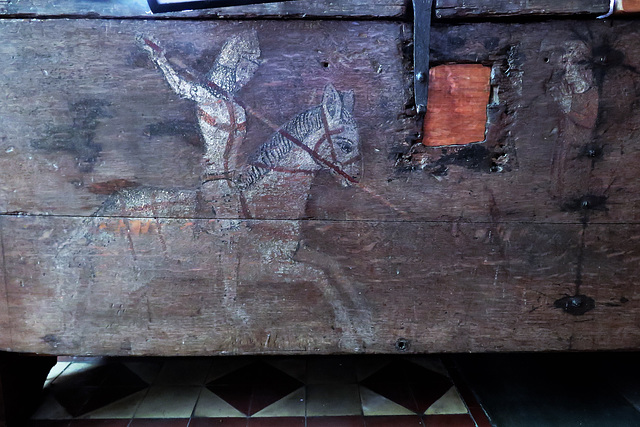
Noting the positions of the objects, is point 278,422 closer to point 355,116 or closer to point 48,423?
point 48,423

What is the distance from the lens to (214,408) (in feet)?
5.59

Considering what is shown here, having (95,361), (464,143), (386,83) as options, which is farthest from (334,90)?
(95,361)

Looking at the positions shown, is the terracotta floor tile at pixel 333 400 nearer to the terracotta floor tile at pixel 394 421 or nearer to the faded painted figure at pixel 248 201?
the terracotta floor tile at pixel 394 421

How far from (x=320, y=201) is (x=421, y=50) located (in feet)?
2.23

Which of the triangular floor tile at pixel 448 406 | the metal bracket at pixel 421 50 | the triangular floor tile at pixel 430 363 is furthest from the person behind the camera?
the triangular floor tile at pixel 430 363

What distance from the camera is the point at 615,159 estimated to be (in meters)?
1.42

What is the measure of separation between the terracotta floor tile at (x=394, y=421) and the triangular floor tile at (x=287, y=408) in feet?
1.02

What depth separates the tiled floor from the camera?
1638mm

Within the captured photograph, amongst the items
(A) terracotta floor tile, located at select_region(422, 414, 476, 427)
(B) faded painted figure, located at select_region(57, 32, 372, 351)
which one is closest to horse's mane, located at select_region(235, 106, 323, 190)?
(B) faded painted figure, located at select_region(57, 32, 372, 351)

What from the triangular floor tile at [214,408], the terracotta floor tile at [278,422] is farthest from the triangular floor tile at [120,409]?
the terracotta floor tile at [278,422]

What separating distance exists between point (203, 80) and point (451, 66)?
0.95 m

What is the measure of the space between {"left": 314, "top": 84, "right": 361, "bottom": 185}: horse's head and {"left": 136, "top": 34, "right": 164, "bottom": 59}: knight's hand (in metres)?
0.65

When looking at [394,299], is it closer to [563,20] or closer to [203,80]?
[203,80]

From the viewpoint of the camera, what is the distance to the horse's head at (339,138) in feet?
4.57
